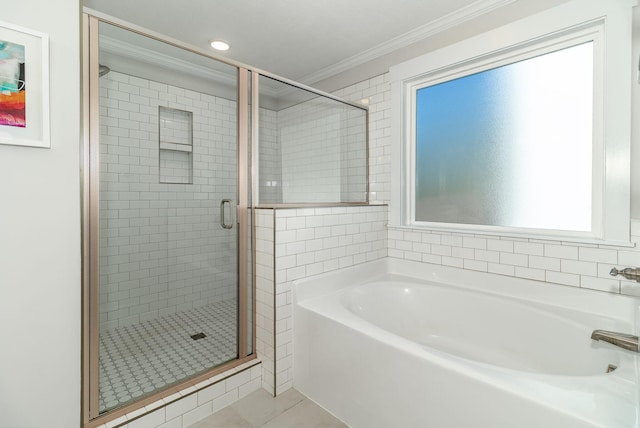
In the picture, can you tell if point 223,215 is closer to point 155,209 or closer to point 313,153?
point 155,209

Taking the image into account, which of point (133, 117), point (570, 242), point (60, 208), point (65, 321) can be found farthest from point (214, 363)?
point (570, 242)

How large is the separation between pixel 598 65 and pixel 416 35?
1201mm

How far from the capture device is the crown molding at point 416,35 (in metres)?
2.05

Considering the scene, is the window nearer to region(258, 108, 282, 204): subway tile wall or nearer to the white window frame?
the white window frame

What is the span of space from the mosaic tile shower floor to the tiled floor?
0.28 m

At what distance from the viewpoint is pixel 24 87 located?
4.03 feet

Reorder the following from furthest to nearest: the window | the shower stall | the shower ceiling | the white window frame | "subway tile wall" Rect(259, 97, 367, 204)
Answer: "subway tile wall" Rect(259, 97, 367, 204) < the shower ceiling < the window < the white window frame < the shower stall

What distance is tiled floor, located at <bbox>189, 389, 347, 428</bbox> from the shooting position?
164cm

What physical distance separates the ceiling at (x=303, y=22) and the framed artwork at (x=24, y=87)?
103 cm

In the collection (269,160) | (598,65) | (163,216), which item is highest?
(598,65)

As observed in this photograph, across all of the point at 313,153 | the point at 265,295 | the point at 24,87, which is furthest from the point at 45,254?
the point at 313,153

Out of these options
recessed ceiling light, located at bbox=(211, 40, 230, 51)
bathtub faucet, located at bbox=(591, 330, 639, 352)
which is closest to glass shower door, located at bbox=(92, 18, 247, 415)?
recessed ceiling light, located at bbox=(211, 40, 230, 51)

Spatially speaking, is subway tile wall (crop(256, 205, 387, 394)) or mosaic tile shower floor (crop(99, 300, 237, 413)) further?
subway tile wall (crop(256, 205, 387, 394))

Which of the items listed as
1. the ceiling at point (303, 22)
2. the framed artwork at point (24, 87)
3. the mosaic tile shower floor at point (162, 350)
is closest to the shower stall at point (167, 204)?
the mosaic tile shower floor at point (162, 350)
